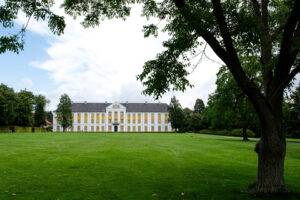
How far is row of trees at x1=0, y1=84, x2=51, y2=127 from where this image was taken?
3853 inches

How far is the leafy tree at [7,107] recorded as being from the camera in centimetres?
9688

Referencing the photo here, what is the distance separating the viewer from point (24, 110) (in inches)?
4377

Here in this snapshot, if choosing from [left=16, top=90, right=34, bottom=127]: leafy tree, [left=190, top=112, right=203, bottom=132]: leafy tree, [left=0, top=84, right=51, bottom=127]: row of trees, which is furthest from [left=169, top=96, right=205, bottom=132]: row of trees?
[left=16, top=90, right=34, bottom=127]: leafy tree

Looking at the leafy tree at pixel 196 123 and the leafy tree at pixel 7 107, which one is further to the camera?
the leafy tree at pixel 196 123

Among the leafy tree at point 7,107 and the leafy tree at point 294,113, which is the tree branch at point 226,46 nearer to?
the leafy tree at point 294,113

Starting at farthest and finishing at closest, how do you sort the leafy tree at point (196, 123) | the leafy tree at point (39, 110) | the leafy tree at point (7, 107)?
the leafy tree at point (39, 110)
the leafy tree at point (196, 123)
the leafy tree at point (7, 107)

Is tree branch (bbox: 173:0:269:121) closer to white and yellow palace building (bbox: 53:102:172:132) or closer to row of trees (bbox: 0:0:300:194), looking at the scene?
row of trees (bbox: 0:0:300:194)

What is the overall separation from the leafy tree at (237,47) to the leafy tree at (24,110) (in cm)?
9856

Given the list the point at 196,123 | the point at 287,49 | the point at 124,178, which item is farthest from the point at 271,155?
the point at 196,123

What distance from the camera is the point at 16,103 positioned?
104875 millimetres

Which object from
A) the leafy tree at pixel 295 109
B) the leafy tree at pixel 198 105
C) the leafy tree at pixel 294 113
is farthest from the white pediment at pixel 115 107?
the leafy tree at pixel 295 109

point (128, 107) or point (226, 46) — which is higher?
point (128, 107)

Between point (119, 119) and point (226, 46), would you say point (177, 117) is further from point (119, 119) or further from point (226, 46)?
point (226, 46)

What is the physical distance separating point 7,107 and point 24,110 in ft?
45.8
